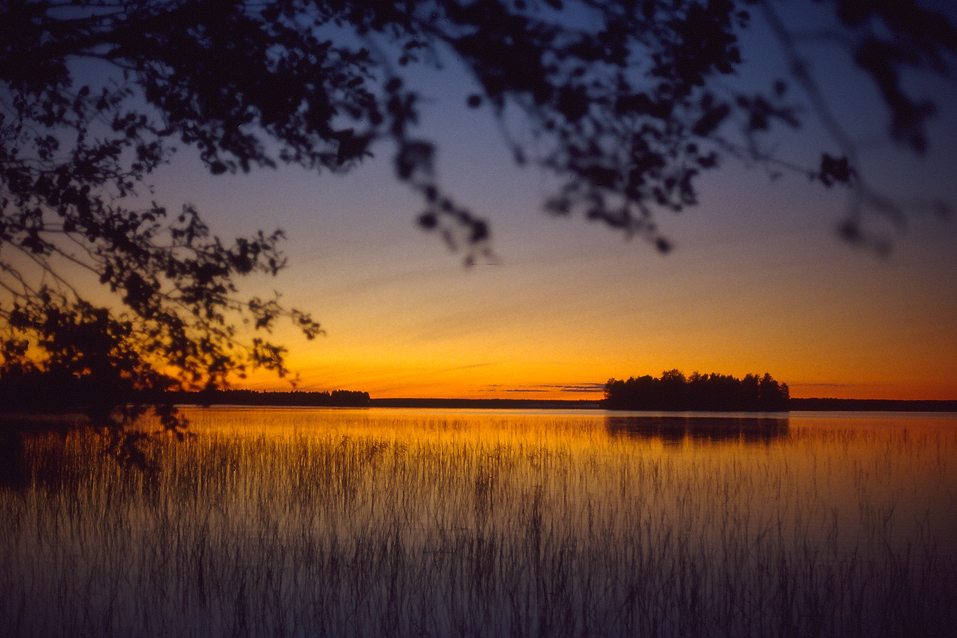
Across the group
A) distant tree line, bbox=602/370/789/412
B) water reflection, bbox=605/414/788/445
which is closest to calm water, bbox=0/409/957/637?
water reflection, bbox=605/414/788/445

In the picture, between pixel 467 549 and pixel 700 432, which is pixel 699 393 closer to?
pixel 700 432

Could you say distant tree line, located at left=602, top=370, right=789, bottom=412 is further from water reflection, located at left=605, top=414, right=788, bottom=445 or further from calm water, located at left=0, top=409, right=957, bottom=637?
calm water, located at left=0, top=409, right=957, bottom=637

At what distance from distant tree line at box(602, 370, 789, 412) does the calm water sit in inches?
3173

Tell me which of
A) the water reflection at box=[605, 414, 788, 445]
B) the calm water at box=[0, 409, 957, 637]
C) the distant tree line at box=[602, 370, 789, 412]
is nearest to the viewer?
the calm water at box=[0, 409, 957, 637]

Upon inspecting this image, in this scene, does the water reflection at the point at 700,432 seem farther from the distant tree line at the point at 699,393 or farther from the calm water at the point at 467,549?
the distant tree line at the point at 699,393

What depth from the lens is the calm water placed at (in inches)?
228

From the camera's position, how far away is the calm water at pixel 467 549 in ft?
19.0

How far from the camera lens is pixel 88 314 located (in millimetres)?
5137

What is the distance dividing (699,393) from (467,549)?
295 feet

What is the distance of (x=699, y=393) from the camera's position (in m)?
92.8

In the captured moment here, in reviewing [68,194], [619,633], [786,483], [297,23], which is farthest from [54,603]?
[786,483]

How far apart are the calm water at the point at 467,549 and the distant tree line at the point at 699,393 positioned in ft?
264

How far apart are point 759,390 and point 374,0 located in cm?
9875

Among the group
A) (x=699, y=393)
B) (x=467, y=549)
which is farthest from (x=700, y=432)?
(x=699, y=393)
